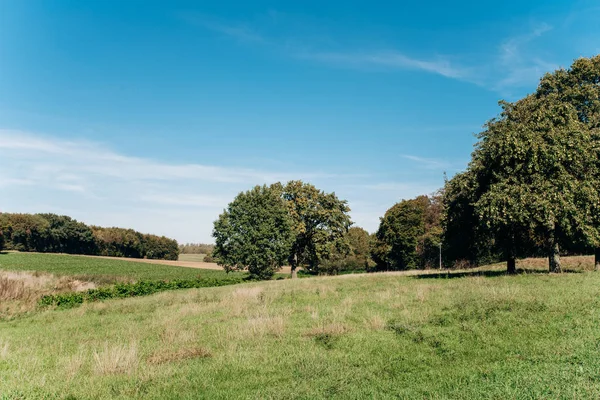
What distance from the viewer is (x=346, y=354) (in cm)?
907

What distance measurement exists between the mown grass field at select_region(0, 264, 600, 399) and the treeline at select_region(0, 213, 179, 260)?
118662 mm

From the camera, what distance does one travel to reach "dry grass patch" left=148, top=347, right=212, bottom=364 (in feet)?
30.8

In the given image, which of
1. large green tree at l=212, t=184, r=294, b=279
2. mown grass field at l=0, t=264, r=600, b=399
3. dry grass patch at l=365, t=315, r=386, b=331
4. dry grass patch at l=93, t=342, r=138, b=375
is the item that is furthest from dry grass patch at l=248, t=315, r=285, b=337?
large green tree at l=212, t=184, r=294, b=279

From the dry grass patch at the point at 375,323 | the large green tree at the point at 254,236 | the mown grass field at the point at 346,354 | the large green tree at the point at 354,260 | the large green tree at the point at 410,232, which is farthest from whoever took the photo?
the large green tree at the point at 354,260

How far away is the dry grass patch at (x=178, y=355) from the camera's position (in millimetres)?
9375

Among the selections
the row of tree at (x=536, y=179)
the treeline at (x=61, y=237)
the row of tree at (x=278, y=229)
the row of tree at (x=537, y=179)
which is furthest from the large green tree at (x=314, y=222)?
the treeline at (x=61, y=237)

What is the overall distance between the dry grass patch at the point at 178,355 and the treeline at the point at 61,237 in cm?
12532

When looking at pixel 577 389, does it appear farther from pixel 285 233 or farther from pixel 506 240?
pixel 285 233

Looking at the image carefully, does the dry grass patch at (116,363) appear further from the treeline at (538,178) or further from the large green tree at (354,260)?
the large green tree at (354,260)

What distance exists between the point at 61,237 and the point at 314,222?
319 feet

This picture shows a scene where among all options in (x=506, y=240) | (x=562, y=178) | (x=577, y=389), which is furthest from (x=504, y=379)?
(x=506, y=240)

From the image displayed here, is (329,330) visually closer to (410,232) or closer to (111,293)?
(111,293)

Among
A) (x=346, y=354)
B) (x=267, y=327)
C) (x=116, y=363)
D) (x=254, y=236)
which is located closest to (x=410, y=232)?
(x=254, y=236)

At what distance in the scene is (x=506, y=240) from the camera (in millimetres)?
26078
